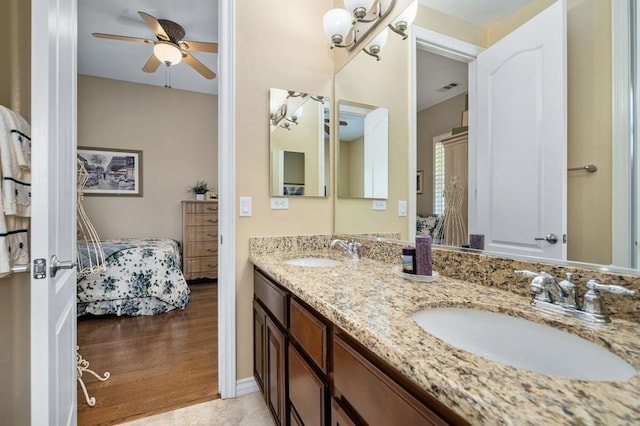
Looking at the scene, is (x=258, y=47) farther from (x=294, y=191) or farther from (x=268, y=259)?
(x=268, y=259)

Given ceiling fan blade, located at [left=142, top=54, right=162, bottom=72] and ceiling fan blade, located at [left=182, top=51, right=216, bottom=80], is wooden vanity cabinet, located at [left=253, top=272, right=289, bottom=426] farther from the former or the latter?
ceiling fan blade, located at [left=142, top=54, right=162, bottom=72]

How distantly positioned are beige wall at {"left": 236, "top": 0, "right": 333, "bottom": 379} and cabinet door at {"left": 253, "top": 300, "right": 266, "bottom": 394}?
77 millimetres

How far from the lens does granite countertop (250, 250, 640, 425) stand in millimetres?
392

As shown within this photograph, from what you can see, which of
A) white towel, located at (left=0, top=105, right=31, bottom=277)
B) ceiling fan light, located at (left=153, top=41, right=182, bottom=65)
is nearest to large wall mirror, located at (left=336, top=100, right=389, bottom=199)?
white towel, located at (left=0, top=105, right=31, bottom=277)

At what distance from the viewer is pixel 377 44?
1.79 m

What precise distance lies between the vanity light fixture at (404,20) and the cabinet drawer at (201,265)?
3.91 meters

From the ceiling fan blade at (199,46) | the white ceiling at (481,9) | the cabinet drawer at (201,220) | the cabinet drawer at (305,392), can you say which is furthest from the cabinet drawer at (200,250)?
the white ceiling at (481,9)

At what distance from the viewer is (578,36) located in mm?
801

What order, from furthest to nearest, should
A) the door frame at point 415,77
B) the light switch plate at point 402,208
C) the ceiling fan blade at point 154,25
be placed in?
the ceiling fan blade at point 154,25
the light switch plate at point 402,208
the door frame at point 415,77

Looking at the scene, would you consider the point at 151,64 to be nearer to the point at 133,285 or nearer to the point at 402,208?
the point at 133,285

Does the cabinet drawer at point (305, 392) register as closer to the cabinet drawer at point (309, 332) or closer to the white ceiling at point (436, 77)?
the cabinet drawer at point (309, 332)

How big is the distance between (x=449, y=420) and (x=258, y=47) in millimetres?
2112

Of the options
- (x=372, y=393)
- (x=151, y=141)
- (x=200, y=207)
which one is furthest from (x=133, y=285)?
(x=372, y=393)

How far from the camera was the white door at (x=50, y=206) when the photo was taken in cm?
85
